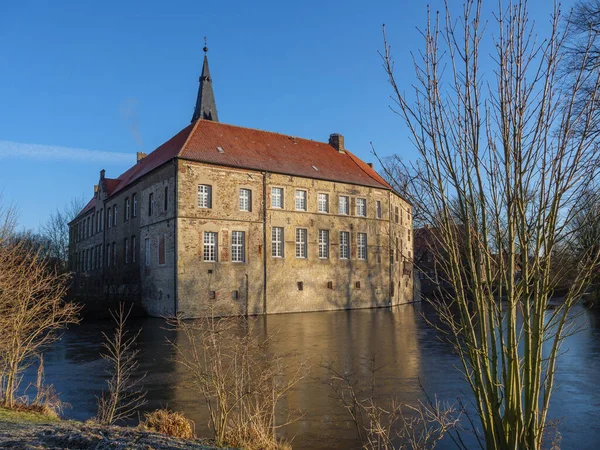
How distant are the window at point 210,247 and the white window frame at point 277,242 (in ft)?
12.4

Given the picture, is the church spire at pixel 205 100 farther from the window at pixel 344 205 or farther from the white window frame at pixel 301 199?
the window at pixel 344 205

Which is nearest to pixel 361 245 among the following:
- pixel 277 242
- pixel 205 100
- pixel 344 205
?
pixel 344 205

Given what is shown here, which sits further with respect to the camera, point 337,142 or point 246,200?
point 337,142

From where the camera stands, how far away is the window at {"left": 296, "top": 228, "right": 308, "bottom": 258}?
31.4 meters

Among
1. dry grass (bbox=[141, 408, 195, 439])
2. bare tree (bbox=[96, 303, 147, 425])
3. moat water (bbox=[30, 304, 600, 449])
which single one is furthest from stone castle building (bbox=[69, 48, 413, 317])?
dry grass (bbox=[141, 408, 195, 439])

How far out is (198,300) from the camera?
2711cm

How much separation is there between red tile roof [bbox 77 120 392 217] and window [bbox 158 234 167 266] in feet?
13.7

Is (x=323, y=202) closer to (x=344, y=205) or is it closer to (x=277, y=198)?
(x=344, y=205)

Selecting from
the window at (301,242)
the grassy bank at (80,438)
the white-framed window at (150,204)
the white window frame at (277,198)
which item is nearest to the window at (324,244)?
the window at (301,242)

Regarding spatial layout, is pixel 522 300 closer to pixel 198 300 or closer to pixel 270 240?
pixel 198 300

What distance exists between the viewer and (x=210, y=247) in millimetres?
28000

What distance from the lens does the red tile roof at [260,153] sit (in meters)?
29.2

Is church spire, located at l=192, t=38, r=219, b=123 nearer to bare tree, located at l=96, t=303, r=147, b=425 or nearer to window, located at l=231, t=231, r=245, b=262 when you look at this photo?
window, located at l=231, t=231, r=245, b=262

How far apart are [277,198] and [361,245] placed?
7.40 metres
